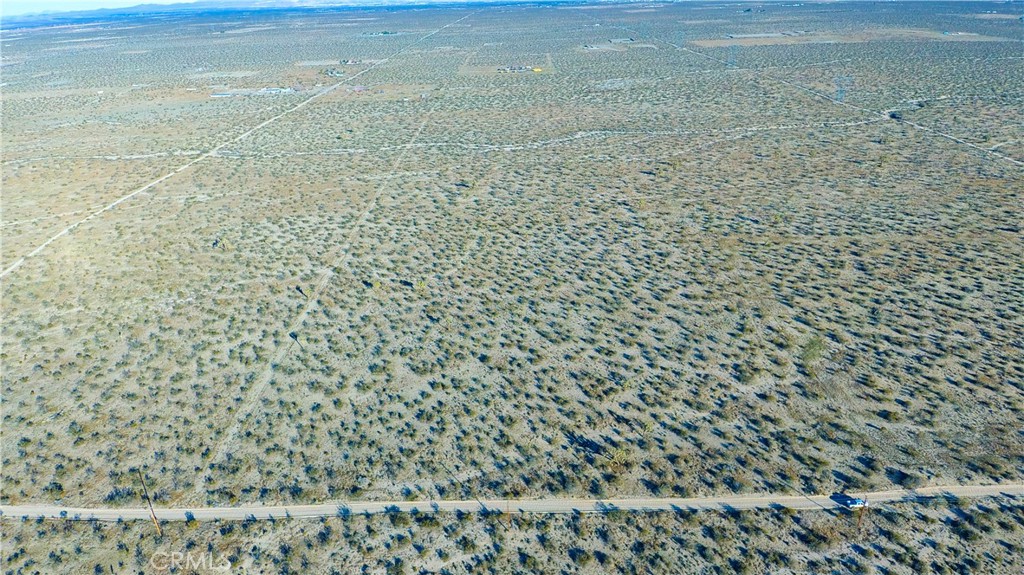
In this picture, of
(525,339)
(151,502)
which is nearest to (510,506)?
(525,339)

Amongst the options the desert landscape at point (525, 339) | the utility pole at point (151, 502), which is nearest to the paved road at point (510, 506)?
the utility pole at point (151, 502)

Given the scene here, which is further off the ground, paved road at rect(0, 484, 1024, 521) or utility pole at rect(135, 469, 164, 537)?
utility pole at rect(135, 469, 164, 537)

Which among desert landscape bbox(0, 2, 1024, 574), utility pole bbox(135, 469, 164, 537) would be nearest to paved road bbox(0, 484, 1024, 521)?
utility pole bbox(135, 469, 164, 537)

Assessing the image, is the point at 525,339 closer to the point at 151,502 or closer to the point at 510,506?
the point at 510,506

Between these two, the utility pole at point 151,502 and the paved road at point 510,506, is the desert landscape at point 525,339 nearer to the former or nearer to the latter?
the utility pole at point 151,502

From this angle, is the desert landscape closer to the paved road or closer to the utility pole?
the utility pole

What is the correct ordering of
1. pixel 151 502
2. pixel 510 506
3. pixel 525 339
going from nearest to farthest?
pixel 510 506
pixel 151 502
pixel 525 339

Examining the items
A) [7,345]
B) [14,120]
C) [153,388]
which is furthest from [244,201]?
[14,120]
